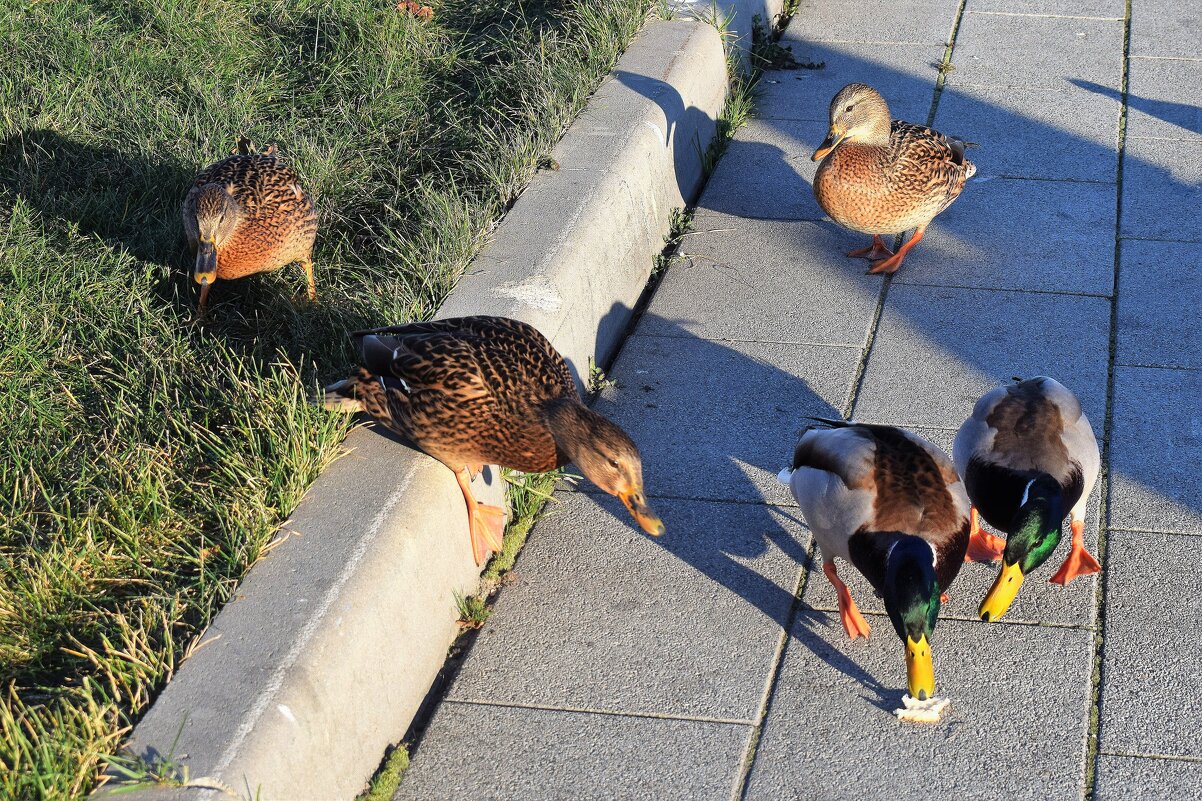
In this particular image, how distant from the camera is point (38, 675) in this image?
3.17 metres

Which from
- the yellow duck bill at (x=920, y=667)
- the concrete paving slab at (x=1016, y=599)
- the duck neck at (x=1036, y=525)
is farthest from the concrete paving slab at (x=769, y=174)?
the yellow duck bill at (x=920, y=667)

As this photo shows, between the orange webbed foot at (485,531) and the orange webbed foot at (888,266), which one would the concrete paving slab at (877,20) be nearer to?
the orange webbed foot at (888,266)

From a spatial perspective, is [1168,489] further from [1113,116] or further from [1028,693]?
[1113,116]

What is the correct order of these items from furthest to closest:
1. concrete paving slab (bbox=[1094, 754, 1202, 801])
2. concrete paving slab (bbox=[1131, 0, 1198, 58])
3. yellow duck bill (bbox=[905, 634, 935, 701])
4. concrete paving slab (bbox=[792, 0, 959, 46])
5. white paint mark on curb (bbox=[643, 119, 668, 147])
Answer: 1. concrete paving slab (bbox=[792, 0, 959, 46])
2. concrete paving slab (bbox=[1131, 0, 1198, 58])
3. white paint mark on curb (bbox=[643, 119, 668, 147])
4. yellow duck bill (bbox=[905, 634, 935, 701])
5. concrete paving slab (bbox=[1094, 754, 1202, 801])

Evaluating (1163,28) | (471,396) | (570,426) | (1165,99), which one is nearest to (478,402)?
(471,396)

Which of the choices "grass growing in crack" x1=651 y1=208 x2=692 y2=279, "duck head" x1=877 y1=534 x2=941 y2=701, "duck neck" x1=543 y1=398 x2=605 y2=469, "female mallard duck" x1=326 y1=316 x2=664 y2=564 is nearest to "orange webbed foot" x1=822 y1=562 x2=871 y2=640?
"duck head" x1=877 y1=534 x2=941 y2=701

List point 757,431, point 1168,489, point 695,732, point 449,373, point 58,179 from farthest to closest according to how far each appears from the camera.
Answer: point 58,179
point 757,431
point 1168,489
point 449,373
point 695,732

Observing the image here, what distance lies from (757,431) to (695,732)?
1463 millimetres

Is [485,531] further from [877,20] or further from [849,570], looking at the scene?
[877,20]

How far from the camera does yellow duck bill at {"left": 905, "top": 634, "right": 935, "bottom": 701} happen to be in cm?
336

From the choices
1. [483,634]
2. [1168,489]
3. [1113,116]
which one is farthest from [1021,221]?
[483,634]

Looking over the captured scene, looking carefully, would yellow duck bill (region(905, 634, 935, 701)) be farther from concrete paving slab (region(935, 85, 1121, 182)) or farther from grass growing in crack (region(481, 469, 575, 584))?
concrete paving slab (region(935, 85, 1121, 182))

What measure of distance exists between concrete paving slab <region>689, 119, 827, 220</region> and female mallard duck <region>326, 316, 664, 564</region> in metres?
2.29

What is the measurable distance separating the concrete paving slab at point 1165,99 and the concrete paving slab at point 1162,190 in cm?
15
